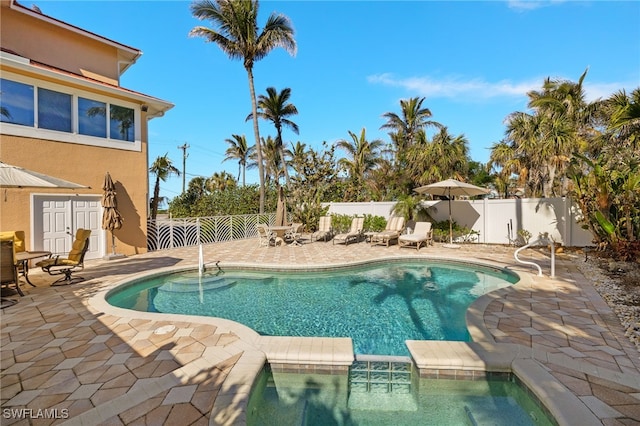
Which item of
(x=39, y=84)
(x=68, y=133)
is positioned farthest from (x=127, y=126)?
(x=39, y=84)

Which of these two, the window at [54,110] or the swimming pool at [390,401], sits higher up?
the window at [54,110]

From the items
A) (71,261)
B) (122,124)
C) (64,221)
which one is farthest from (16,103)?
(71,261)

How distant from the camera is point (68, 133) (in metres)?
9.36

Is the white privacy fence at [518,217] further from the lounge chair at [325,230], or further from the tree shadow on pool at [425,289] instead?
the tree shadow on pool at [425,289]

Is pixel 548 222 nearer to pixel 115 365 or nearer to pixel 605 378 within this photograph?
pixel 605 378

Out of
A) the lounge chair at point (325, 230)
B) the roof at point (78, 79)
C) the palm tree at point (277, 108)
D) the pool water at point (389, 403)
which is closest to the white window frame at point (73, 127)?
the roof at point (78, 79)

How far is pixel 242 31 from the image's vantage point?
16.3m

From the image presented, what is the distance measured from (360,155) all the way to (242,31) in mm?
12302

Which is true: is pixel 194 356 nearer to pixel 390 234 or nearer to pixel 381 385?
pixel 381 385

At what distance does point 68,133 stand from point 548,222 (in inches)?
675

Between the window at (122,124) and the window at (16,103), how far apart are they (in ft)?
6.80

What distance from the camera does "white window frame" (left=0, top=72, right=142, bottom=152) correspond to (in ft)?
27.6

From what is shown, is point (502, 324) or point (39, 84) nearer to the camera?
point (502, 324)

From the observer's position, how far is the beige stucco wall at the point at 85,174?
838cm
